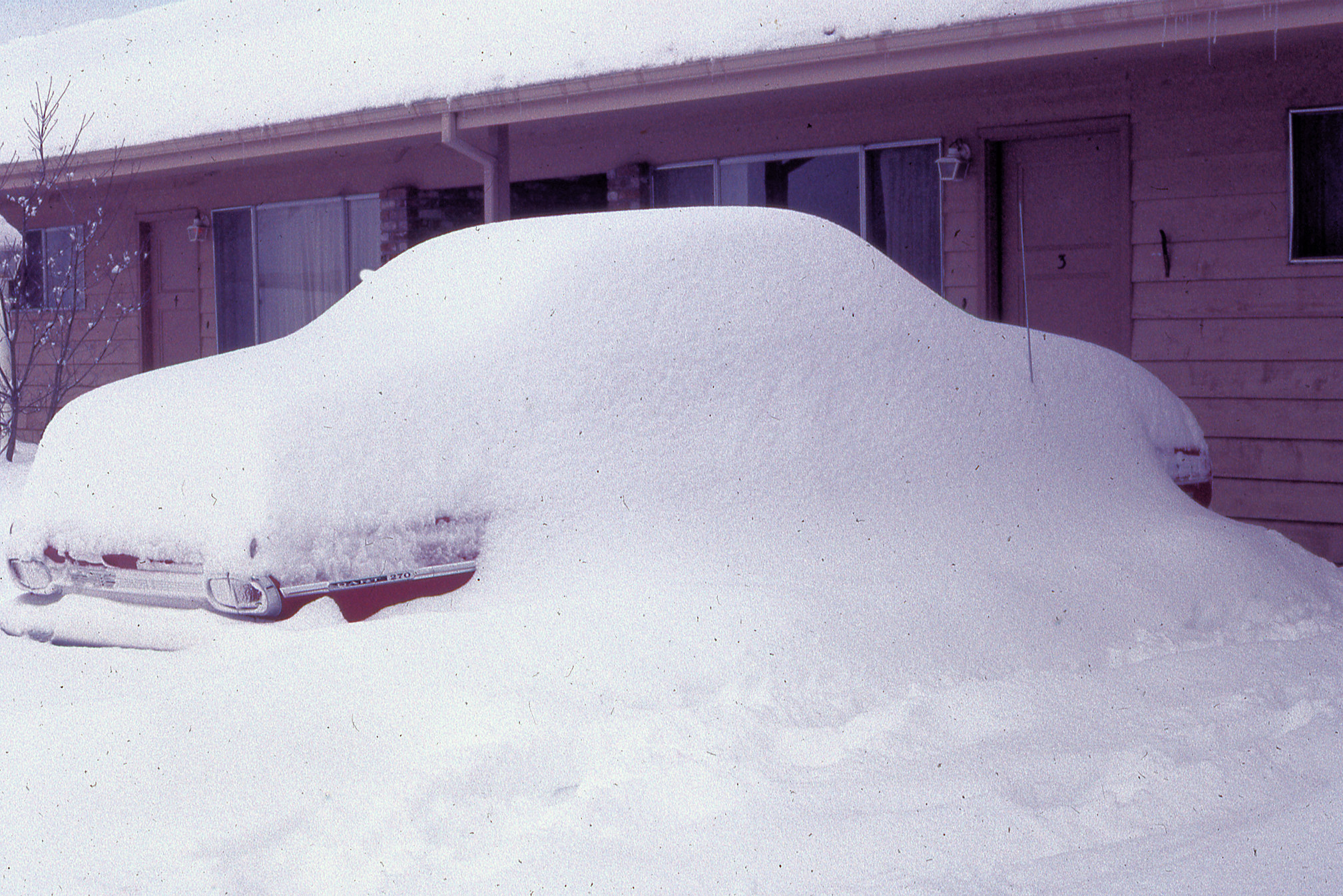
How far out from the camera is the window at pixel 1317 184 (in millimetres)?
7039

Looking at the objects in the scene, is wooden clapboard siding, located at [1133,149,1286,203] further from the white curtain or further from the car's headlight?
the white curtain

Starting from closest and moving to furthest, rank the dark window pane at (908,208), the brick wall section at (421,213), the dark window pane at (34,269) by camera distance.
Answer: the dark window pane at (908,208)
the brick wall section at (421,213)
the dark window pane at (34,269)

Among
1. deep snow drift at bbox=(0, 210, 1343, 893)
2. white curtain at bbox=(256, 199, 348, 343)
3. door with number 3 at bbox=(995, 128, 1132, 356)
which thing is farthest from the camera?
white curtain at bbox=(256, 199, 348, 343)

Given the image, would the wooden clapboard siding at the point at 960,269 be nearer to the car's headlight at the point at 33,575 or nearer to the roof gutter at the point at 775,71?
the roof gutter at the point at 775,71

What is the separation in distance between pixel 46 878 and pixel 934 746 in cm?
210

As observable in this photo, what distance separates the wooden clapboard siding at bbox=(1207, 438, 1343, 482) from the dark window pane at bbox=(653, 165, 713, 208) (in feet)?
13.2

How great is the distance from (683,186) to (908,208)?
6.12 feet

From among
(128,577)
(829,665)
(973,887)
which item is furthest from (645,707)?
(128,577)

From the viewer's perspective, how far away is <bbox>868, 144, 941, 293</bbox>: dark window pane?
8508mm

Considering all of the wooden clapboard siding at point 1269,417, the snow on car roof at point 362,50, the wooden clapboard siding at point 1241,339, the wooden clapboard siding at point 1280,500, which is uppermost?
the snow on car roof at point 362,50

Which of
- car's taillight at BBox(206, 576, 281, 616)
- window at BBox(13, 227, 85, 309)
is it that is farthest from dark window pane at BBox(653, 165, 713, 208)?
window at BBox(13, 227, 85, 309)

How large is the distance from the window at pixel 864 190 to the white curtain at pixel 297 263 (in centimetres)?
408

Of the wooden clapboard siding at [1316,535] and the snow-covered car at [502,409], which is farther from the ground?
the snow-covered car at [502,409]

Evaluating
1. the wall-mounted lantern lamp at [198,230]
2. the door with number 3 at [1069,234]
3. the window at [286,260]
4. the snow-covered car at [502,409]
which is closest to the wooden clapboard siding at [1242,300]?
the door with number 3 at [1069,234]
